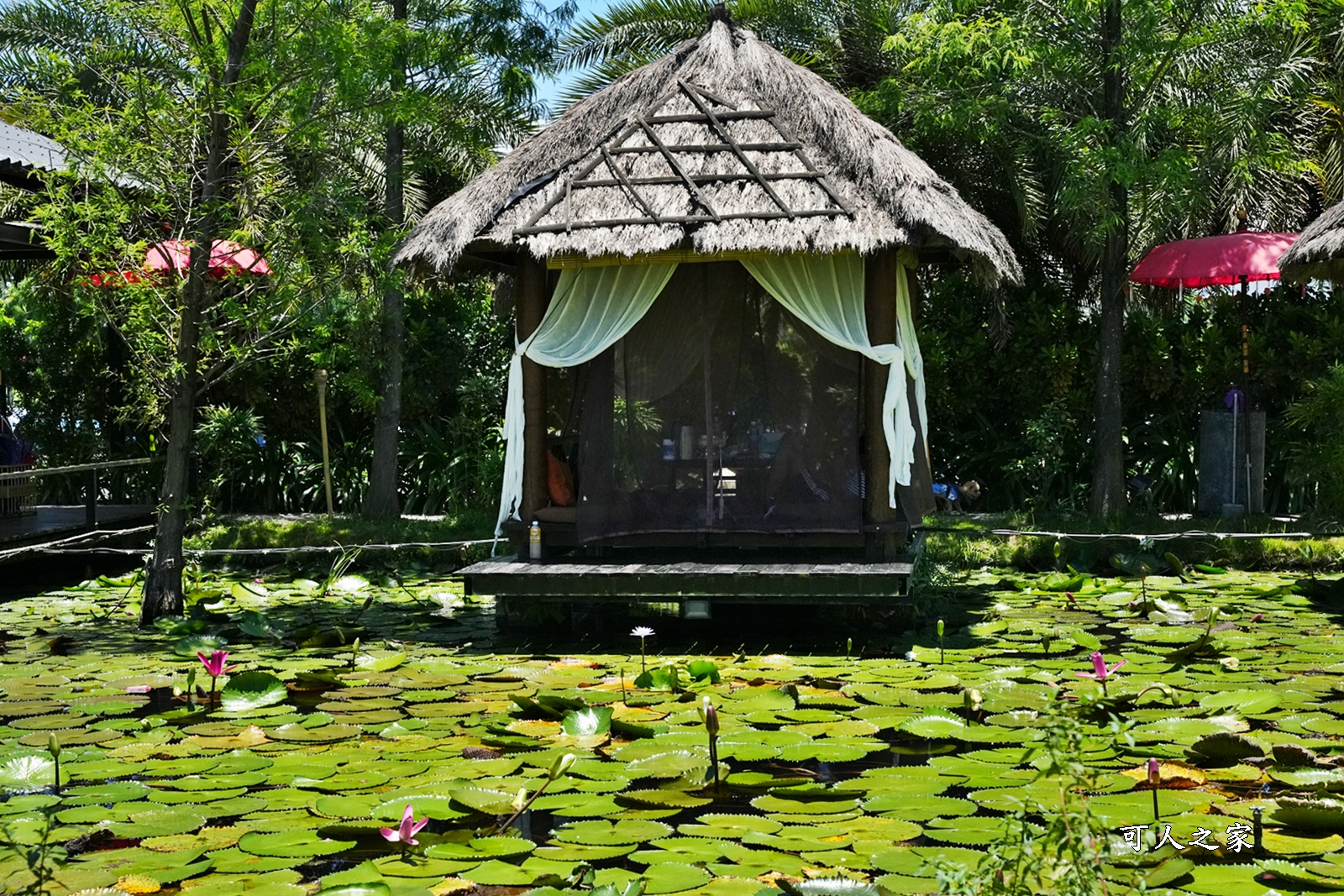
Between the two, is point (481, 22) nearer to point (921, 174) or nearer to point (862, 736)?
point (921, 174)

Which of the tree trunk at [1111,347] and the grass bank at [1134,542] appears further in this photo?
the tree trunk at [1111,347]

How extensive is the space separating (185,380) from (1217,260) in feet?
25.5

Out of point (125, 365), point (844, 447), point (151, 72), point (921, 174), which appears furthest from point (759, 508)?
point (125, 365)

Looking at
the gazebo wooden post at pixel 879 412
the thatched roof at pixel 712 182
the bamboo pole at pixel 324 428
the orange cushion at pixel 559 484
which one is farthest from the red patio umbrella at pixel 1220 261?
the bamboo pole at pixel 324 428

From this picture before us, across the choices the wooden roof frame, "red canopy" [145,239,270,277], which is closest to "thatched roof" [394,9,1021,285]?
the wooden roof frame

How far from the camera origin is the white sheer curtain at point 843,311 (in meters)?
7.89

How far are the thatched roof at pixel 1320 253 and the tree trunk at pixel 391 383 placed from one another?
6.78m

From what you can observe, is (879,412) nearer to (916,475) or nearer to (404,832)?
(916,475)

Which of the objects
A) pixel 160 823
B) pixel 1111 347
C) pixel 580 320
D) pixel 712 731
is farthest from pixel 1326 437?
pixel 160 823

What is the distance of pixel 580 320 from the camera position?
8227 millimetres

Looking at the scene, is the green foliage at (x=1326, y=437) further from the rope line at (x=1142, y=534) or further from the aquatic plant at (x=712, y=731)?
the aquatic plant at (x=712, y=731)

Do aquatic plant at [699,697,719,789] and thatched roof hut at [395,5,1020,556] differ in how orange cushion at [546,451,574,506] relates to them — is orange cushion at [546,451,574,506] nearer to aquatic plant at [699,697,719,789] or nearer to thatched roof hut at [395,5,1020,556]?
thatched roof hut at [395,5,1020,556]

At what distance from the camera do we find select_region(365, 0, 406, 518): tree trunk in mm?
11617

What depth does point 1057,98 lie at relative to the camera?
1196 centimetres
